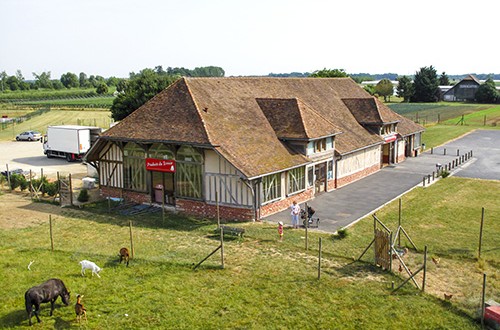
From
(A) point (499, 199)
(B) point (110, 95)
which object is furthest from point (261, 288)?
(B) point (110, 95)

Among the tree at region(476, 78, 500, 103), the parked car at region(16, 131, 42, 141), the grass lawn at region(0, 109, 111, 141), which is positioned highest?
the tree at region(476, 78, 500, 103)

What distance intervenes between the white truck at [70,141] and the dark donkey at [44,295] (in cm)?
3300

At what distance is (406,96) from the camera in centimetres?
11781

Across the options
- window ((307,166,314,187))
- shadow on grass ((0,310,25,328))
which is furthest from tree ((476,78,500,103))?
shadow on grass ((0,310,25,328))

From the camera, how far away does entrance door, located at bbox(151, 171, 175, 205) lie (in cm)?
2875

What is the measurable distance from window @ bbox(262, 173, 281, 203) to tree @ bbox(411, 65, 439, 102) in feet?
314

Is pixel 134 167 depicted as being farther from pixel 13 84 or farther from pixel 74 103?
pixel 13 84

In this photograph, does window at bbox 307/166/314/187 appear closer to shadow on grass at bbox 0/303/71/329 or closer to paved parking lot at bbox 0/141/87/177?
shadow on grass at bbox 0/303/71/329

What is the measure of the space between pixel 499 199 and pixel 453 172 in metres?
9.51

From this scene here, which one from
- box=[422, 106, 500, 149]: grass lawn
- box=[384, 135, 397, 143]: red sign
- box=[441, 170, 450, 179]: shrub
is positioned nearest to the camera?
box=[441, 170, 450, 179]: shrub

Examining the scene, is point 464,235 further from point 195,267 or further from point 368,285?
point 195,267

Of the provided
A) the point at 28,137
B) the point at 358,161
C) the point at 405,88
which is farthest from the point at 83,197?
the point at 405,88

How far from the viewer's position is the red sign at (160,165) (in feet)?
92.4

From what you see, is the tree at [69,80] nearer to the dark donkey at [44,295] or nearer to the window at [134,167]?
the window at [134,167]
